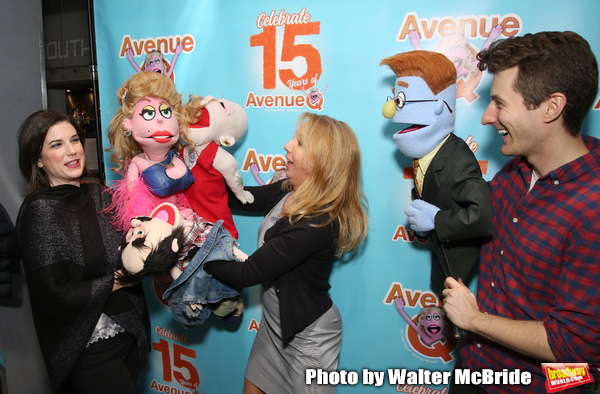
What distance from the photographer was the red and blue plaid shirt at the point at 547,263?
3.61ft

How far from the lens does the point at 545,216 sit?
119cm

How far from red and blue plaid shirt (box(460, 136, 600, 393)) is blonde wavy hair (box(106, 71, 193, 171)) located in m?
1.30

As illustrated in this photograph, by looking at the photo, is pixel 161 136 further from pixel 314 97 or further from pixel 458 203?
pixel 458 203

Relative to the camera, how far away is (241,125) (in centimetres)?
176

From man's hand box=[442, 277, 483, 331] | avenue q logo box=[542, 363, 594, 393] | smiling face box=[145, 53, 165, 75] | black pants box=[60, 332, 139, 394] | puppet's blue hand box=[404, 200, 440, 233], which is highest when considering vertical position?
smiling face box=[145, 53, 165, 75]

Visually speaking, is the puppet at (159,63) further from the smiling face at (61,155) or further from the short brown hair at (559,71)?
the short brown hair at (559,71)

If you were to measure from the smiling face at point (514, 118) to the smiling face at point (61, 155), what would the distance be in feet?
5.21

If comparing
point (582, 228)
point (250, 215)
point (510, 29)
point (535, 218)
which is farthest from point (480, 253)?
point (250, 215)

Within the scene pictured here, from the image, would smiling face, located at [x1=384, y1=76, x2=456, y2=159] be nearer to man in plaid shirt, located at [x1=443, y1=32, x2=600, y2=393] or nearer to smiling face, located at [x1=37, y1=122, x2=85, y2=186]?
man in plaid shirt, located at [x1=443, y1=32, x2=600, y2=393]

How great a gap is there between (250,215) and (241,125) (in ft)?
1.76

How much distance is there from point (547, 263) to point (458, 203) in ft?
1.11

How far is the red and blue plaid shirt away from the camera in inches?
43.3

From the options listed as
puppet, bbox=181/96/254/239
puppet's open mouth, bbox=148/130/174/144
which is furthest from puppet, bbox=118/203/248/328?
puppet's open mouth, bbox=148/130/174/144

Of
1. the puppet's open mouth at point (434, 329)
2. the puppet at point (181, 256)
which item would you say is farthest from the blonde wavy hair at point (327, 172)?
the puppet's open mouth at point (434, 329)
